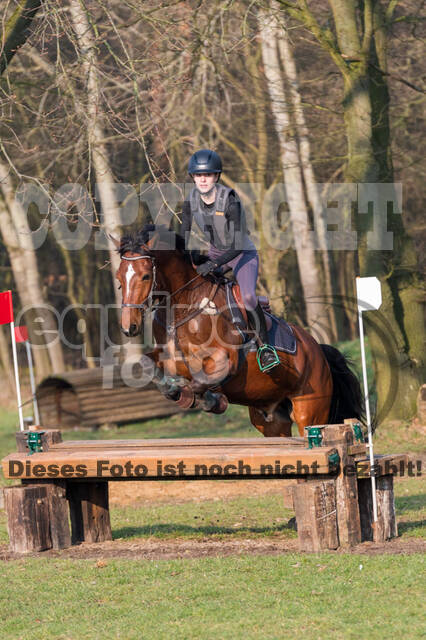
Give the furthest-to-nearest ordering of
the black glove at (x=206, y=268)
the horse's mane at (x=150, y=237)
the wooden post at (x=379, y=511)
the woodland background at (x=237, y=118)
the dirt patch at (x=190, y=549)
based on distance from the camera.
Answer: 1. the woodland background at (x=237, y=118)
2. the black glove at (x=206, y=268)
3. the horse's mane at (x=150, y=237)
4. the wooden post at (x=379, y=511)
5. the dirt patch at (x=190, y=549)

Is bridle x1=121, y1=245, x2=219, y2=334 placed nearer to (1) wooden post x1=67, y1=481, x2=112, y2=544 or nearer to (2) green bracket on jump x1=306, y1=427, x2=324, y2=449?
(2) green bracket on jump x1=306, y1=427, x2=324, y2=449

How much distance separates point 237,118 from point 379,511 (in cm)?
1501

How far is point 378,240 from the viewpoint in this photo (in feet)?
→ 44.9

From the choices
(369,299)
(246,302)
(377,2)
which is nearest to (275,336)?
(246,302)

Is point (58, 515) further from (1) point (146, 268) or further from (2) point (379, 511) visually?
(2) point (379, 511)

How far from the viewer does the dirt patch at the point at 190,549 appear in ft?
22.3

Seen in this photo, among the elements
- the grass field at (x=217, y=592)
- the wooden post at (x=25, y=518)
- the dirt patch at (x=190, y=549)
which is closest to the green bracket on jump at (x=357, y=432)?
the dirt patch at (x=190, y=549)

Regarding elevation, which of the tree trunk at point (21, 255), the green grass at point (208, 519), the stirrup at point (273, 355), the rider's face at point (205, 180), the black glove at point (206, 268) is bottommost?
the green grass at point (208, 519)

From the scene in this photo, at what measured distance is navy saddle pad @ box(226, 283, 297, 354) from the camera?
7645 millimetres

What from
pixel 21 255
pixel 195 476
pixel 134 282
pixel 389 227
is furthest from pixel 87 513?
pixel 21 255

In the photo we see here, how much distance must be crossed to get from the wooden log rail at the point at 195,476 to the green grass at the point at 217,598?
45cm

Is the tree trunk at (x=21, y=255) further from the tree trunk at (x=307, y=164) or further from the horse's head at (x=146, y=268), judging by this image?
the horse's head at (x=146, y=268)

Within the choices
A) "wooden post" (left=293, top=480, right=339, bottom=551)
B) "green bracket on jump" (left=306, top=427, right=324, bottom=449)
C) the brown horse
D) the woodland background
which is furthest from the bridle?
the woodland background

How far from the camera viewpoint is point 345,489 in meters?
6.84
